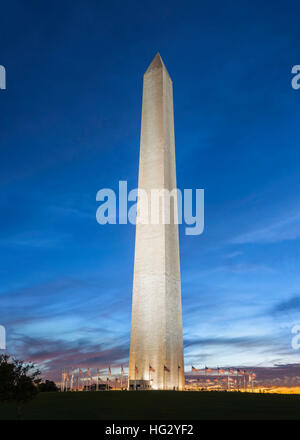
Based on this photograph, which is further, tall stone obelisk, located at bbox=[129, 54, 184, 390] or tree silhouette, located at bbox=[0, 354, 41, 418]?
tall stone obelisk, located at bbox=[129, 54, 184, 390]

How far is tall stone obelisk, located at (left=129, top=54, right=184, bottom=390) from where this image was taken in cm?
4256

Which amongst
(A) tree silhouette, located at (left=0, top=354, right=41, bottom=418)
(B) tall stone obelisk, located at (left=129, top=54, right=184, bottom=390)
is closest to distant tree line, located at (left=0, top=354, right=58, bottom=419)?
(A) tree silhouette, located at (left=0, top=354, right=41, bottom=418)

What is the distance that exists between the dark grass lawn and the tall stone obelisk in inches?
359

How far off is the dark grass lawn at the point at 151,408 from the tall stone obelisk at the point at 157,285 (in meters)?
9.12

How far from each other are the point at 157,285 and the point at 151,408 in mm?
18844

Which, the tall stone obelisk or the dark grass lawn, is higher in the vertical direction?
the tall stone obelisk

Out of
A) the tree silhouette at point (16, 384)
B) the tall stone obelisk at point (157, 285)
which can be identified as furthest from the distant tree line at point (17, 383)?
the tall stone obelisk at point (157, 285)

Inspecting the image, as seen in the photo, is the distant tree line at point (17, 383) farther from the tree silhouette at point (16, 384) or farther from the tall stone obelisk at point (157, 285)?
the tall stone obelisk at point (157, 285)

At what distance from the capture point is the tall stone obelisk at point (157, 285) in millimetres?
42562

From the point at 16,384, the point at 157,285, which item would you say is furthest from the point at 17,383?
the point at 157,285

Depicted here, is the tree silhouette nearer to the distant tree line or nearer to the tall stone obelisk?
the distant tree line

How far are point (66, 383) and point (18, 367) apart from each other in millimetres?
27300

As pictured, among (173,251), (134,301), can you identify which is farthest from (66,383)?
(173,251)
